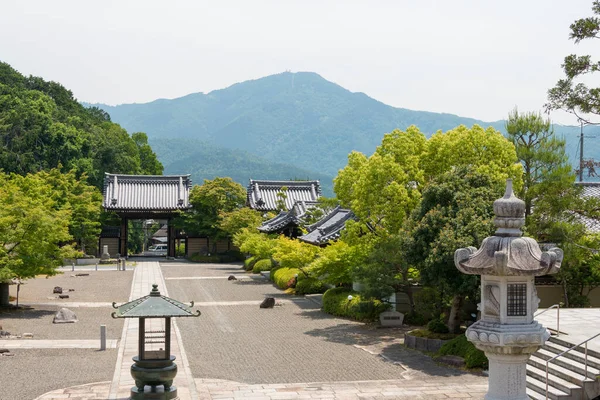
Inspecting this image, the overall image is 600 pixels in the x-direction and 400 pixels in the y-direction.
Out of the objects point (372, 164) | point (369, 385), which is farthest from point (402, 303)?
point (369, 385)

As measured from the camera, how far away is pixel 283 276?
3869cm

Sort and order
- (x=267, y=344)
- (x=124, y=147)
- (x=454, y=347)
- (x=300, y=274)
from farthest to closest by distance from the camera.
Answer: (x=124, y=147)
(x=300, y=274)
(x=267, y=344)
(x=454, y=347)

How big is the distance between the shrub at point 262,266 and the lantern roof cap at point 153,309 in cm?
3074

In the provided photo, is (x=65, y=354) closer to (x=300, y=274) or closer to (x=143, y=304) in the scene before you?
(x=143, y=304)

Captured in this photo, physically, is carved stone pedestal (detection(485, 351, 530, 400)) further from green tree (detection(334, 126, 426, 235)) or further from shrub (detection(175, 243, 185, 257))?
shrub (detection(175, 243, 185, 257))

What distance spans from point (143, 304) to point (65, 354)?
5753 mm

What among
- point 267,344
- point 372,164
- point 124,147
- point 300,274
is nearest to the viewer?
point 267,344

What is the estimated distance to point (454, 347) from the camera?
1998 centimetres

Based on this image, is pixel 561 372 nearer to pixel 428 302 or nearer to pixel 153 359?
pixel 428 302

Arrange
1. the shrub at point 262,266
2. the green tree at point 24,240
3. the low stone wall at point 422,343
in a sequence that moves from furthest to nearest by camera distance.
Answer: the shrub at point 262,266, the green tree at point 24,240, the low stone wall at point 422,343

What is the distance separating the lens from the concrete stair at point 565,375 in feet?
50.4

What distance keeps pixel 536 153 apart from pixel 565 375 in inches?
404

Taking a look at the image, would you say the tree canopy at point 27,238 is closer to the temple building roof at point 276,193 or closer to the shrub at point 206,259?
the shrub at point 206,259

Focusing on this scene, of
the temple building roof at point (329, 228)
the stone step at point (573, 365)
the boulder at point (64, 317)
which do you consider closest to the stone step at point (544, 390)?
the stone step at point (573, 365)
